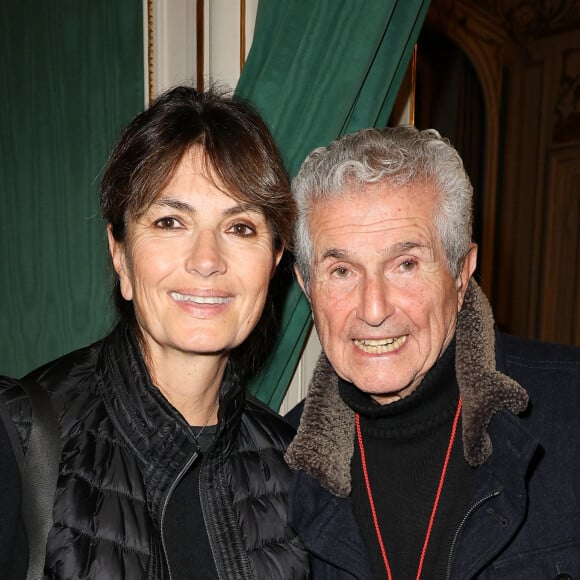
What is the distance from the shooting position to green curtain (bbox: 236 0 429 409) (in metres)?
1.73

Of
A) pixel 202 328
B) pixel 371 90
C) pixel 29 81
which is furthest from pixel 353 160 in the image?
pixel 29 81

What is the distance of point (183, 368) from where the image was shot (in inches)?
65.1

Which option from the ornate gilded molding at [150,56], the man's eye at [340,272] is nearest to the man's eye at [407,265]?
the man's eye at [340,272]

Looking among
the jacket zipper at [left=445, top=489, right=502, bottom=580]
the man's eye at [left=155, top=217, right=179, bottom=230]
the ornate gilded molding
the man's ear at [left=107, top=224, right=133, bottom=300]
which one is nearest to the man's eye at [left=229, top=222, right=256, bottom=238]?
the man's eye at [left=155, top=217, right=179, bottom=230]

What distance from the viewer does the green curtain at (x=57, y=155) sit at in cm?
245

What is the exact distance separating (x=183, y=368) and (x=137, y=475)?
0.31 m

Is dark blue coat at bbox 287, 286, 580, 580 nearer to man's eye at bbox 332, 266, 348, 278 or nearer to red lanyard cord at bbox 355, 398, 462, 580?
red lanyard cord at bbox 355, 398, 462, 580

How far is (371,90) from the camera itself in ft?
5.99

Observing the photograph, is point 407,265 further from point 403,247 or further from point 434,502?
point 434,502

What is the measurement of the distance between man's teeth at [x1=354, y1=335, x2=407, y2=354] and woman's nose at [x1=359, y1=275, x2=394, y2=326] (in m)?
0.07

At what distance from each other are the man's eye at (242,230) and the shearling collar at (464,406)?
1.59 ft

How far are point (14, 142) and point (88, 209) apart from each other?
0.54 metres

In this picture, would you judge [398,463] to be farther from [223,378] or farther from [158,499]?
[158,499]

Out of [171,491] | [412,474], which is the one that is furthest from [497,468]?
[171,491]
